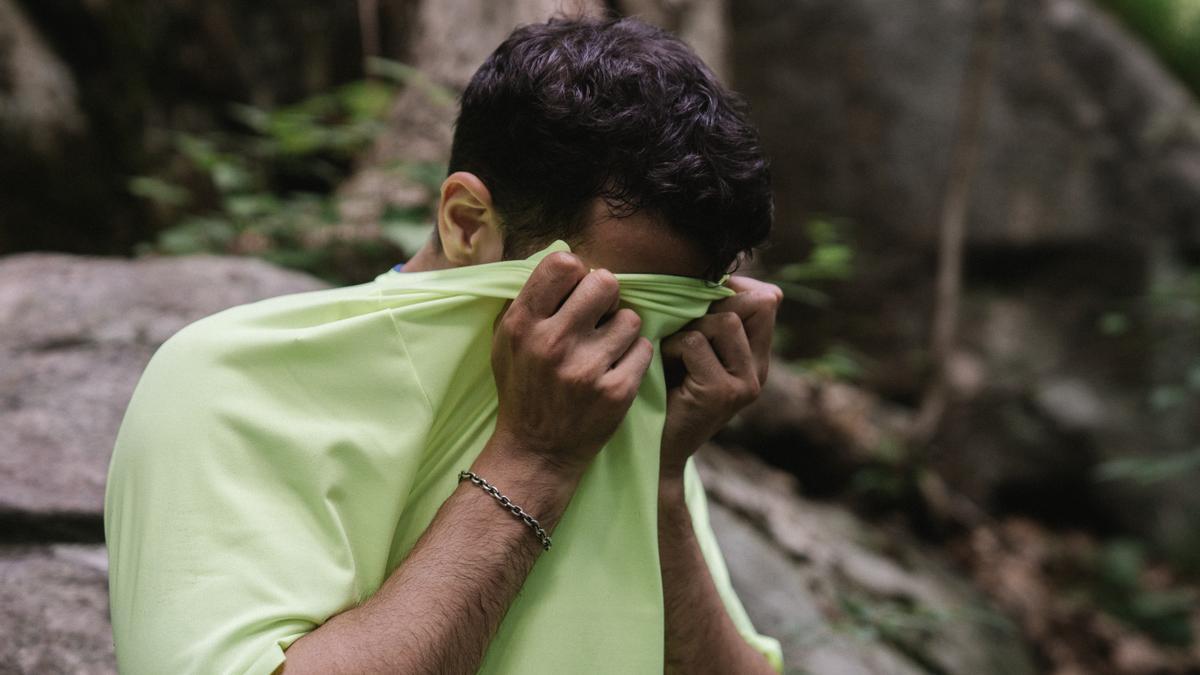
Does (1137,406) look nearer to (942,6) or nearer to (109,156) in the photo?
(942,6)

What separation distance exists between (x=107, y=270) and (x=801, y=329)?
15.1 feet

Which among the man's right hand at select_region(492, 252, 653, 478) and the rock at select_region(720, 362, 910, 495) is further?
the rock at select_region(720, 362, 910, 495)

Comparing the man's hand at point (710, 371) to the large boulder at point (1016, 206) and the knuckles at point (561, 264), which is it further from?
the large boulder at point (1016, 206)

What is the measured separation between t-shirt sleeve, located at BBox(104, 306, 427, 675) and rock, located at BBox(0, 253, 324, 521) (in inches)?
40.3

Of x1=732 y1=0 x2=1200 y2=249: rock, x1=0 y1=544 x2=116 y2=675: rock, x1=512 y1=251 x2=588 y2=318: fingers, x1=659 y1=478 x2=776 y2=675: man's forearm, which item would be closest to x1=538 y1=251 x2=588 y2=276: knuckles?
x1=512 y1=251 x2=588 y2=318: fingers

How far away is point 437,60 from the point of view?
4.18 meters

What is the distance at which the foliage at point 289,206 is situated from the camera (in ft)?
11.1

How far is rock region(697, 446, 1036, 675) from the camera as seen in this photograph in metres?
2.90

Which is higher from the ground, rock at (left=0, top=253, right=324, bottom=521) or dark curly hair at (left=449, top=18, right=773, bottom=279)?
dark curly hair at (left=449, top=18, right=773, bottom=279)

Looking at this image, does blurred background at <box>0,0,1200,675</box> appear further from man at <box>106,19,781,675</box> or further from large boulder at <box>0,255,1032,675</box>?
man at <box>106,19,781,675</box>

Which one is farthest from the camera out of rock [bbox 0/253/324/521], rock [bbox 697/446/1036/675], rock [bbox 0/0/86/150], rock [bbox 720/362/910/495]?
rock [bbox 720/362/910/495]

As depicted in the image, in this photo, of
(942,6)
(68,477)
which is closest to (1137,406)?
(942,6)

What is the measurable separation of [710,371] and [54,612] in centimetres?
139

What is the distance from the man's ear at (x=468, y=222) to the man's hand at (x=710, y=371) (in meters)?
0.35
